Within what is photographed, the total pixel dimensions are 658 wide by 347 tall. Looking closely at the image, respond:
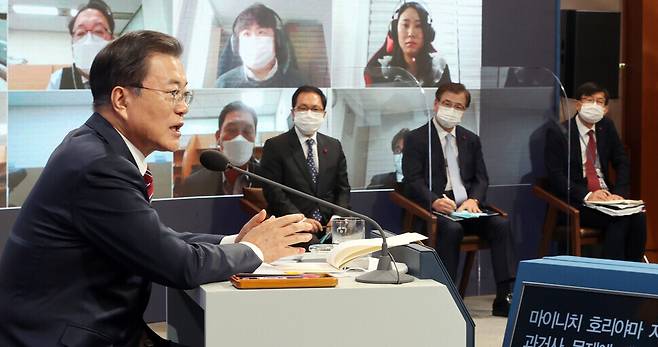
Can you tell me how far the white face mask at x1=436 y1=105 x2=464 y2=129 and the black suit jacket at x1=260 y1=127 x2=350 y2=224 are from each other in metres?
0.75

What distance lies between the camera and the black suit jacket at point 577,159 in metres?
6.90

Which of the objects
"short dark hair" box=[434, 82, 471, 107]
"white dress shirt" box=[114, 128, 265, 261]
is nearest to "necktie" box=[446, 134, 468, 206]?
"short dark hair" box=[434, 82, 471, 107]

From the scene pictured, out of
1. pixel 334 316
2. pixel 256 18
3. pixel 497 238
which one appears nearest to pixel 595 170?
pixel 497 238

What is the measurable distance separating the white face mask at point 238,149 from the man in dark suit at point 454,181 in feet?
3.14

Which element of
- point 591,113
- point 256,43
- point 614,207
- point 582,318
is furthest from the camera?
point 591,113

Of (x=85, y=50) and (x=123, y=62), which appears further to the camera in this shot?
(x=85, y=50)

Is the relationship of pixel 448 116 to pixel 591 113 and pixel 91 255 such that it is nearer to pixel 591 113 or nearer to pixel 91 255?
pixel 591 113

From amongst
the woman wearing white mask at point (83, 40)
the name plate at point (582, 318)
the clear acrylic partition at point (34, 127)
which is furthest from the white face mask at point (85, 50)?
the name plate at point (582, 318)

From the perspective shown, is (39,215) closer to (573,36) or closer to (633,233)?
(633,233)

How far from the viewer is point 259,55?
632cm

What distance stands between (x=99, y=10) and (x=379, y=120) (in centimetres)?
181

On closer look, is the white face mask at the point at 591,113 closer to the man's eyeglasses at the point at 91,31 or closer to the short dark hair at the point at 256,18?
the short dark hair at the point at 256,18

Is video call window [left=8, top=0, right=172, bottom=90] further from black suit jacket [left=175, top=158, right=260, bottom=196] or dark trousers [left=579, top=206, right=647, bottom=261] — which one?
dark trousers [left=579, top=206, right=647, bottom=261]

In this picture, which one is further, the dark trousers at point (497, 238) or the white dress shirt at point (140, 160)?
the dark trousers at point (497, 238)
